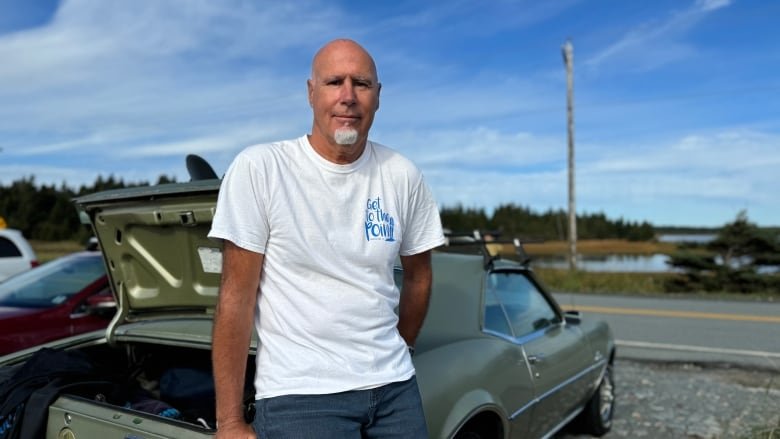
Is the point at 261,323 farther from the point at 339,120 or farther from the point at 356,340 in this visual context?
the point at 339,120

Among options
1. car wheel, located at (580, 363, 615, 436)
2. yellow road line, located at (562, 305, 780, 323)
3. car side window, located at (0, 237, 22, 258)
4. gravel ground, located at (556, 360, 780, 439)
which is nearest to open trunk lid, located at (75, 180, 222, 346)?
car wheel, located at (580, 363, 615, 436)

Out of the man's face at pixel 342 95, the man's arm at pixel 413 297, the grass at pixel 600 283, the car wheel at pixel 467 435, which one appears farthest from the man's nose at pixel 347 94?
the grass at pixel 600 283

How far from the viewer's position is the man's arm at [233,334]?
1.91 meters

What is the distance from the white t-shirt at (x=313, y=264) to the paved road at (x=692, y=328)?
5.42 metres

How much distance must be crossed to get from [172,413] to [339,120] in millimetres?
1605

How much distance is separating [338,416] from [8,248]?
30.4 feet

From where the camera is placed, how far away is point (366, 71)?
82.1 inches

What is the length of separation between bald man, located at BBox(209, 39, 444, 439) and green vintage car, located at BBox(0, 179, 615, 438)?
546mm

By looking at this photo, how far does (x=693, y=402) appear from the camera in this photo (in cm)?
599

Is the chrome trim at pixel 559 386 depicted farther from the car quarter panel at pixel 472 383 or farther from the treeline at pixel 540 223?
the treeline at pixel 540 223

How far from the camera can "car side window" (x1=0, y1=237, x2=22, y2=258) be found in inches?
375

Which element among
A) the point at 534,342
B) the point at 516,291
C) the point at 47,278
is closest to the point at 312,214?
the point at 534,342

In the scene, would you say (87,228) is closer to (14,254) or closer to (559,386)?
(14,254)

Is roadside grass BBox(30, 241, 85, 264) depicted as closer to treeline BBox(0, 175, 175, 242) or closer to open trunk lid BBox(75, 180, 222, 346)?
treeline BBox(0, 175, 175, 242)
